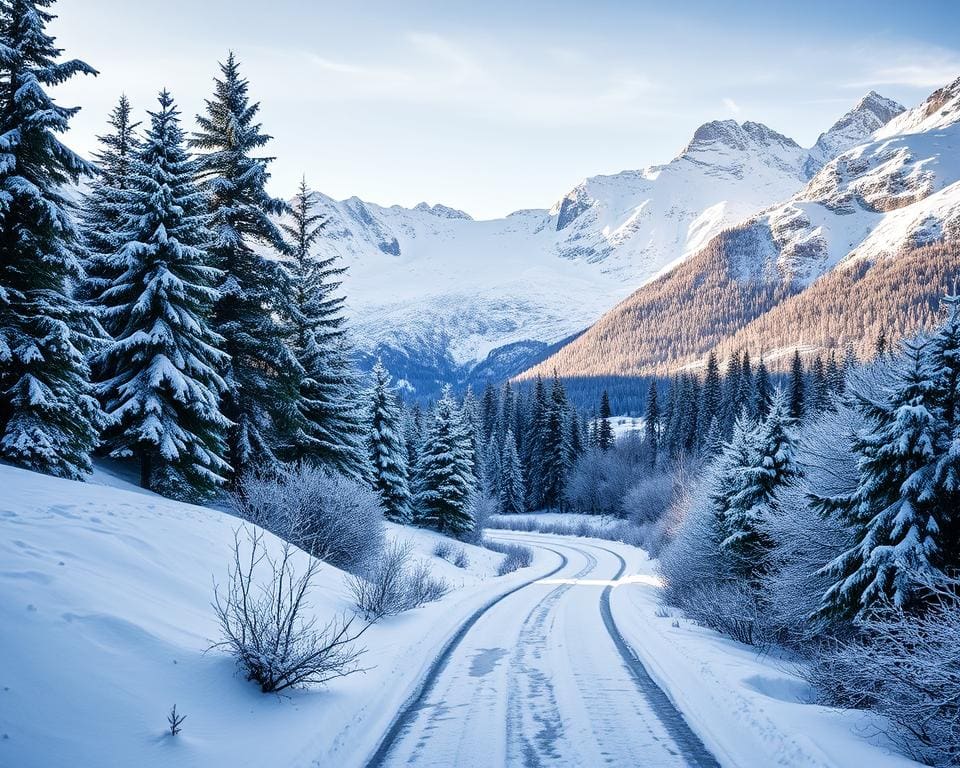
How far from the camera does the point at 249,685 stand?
6.02 metres

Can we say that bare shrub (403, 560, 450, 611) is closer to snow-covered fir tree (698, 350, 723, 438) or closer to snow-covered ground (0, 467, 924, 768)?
snow-covered ground (0, 467, 924, 768)

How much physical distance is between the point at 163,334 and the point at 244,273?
4303 mm

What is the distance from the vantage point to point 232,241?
1789 cm

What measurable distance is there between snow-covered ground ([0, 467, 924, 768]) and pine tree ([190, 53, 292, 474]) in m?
7.87

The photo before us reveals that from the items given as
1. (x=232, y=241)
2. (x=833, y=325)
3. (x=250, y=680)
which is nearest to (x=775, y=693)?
(x=250, y=680)

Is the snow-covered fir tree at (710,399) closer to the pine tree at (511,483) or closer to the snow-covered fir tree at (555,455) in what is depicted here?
the snow-covered fir tree at (555,455)

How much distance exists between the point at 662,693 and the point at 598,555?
1083 inches

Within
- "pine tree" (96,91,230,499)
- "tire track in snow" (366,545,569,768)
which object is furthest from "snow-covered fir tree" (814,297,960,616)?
"pine tree" (96,91,230,499)

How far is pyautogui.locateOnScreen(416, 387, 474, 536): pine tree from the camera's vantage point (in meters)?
34.4

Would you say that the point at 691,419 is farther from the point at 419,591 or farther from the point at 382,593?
the point at 382,593

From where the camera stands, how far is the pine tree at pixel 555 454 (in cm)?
6894

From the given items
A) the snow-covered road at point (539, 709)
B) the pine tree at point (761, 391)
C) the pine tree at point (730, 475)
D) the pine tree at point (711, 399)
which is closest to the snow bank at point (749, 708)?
the snow-covered road at point (539, 709)

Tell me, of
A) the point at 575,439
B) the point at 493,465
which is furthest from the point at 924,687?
the point at 575,439

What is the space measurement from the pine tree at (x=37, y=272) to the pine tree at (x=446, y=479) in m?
22.3
